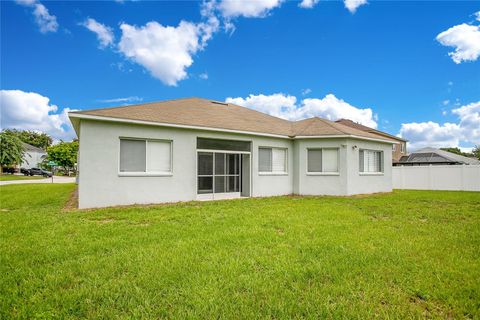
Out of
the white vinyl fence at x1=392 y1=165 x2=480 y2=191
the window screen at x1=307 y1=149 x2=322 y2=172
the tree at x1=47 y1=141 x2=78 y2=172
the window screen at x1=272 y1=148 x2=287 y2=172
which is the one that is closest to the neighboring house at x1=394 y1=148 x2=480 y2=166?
the white vinyl fence at x1=392 y1=165 x2=480 y2=191

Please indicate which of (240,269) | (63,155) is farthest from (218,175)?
(63,155)

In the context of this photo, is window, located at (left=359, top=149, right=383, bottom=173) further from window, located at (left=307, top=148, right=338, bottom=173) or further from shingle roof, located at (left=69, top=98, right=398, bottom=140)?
window, located at (left=307, top=148, right=338, bottom=173)

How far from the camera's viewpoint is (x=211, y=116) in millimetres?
14094

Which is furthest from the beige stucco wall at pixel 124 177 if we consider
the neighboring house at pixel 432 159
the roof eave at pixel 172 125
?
the neighboring house at pixel 432 159

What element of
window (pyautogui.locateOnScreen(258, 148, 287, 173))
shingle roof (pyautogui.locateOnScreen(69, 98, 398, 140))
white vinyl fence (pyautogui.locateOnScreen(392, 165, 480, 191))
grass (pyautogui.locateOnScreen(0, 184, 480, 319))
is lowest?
grass (pyautogui.locateOnScreen(0, 184, 480, 319))

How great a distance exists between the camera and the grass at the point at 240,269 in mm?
2969

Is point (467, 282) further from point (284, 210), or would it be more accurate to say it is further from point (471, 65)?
point (471, 65)

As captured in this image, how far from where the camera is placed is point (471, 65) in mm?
17156

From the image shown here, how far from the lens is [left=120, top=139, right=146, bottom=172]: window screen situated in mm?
10523

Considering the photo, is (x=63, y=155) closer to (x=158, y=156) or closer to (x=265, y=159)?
(x=158, y=156)

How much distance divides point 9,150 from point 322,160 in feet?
175

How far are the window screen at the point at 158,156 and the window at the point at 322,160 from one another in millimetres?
7651

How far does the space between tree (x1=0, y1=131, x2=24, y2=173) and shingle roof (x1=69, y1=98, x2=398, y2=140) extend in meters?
45.6

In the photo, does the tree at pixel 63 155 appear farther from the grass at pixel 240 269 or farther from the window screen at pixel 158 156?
the grass at pixel 240 269
